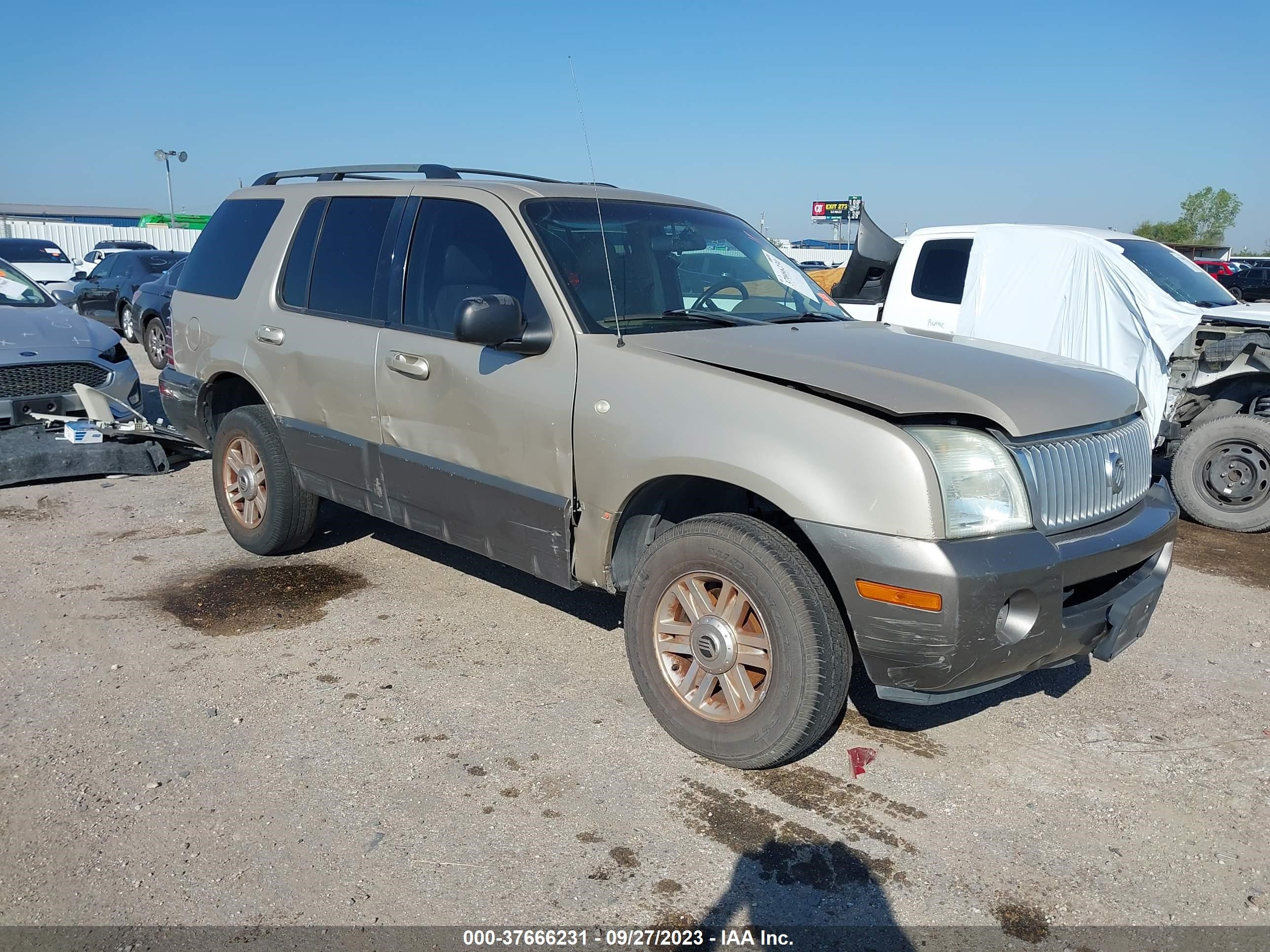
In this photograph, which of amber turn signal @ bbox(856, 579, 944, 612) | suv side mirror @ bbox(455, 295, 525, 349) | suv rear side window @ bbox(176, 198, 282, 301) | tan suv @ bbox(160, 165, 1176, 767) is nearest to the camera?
amber turn signal @ bbox(856, 579, 944, 612)

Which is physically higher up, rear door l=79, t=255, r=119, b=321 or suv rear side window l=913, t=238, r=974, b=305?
suv rear side window l=913, t=238, r=974, b=305

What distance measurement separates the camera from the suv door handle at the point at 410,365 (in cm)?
426

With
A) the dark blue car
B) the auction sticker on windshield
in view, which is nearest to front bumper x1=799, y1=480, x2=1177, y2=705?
the auction sticker on windshield

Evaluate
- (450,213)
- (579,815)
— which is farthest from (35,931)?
(450,213)

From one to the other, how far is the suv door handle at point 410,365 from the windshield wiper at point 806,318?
1.46m

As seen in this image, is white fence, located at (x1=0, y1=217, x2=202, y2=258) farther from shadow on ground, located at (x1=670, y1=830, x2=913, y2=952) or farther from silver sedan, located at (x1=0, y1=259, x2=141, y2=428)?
shadow on ground, located at (x1=670, y1=830, x2=913, y2=952)

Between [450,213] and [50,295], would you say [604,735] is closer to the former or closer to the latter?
[450,213]

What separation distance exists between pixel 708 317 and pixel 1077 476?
60.5 inches

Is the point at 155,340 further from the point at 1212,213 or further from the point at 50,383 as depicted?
the point at 1212,213

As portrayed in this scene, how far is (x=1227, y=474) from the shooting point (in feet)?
22.8

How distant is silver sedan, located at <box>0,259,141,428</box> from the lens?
7.19 metres

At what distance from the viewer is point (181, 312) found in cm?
575

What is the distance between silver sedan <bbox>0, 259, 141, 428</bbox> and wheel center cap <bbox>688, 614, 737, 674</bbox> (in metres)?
6.01

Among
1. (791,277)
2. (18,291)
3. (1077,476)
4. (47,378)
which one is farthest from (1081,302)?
(18,291)
